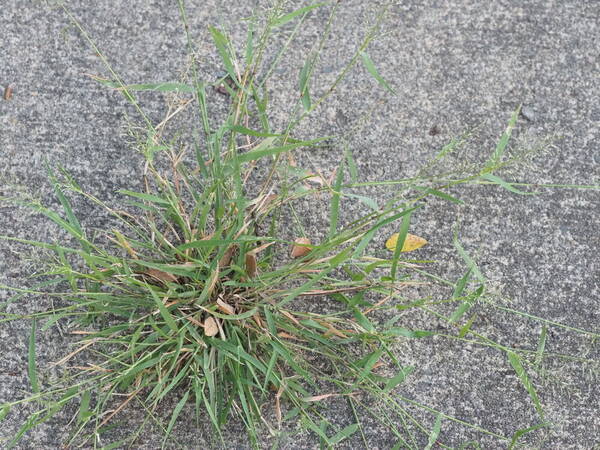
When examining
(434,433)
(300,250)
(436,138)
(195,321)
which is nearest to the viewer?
(434,433)

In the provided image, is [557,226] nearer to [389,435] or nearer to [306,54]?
[389,435]

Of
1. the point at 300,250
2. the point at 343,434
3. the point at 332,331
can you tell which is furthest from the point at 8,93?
the point at 343,434

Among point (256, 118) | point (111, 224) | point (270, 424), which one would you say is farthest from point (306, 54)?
point (270, 424)

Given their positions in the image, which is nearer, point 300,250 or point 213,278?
point 213,278

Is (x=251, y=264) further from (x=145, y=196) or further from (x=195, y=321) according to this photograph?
(x=145, y=196)

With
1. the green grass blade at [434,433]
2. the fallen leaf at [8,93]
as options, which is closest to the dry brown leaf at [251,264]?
the green grass blade at [434,433]

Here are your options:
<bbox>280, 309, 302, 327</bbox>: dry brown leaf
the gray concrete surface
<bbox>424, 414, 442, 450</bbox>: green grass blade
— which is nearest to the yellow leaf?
the gray concrete surface

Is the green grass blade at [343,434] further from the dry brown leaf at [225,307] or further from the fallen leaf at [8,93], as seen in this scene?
the fallen leaf at [8,93]
